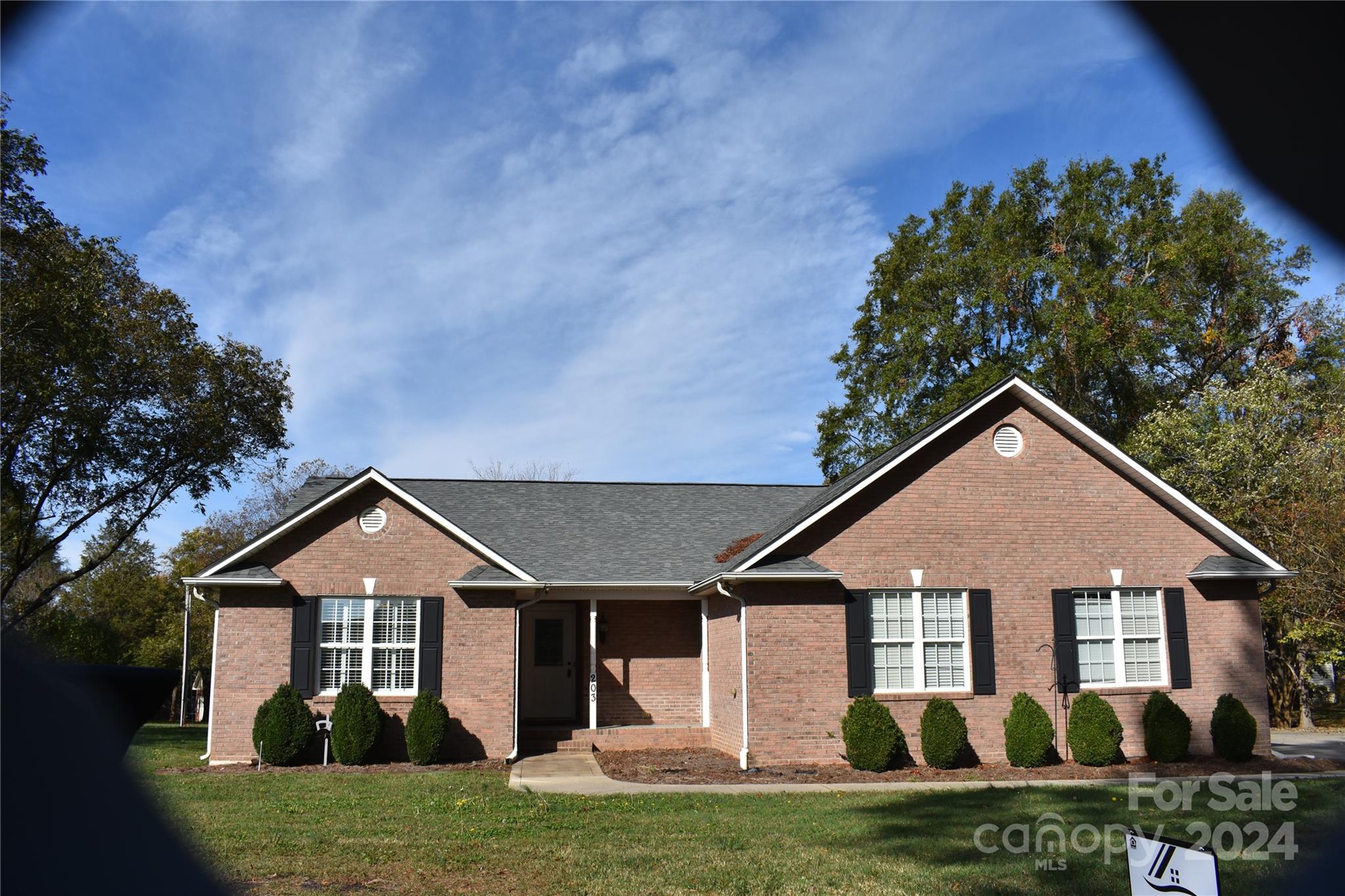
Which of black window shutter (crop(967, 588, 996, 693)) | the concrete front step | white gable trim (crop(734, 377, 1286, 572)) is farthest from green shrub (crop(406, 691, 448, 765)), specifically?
black window shutter (crop(967, 588, 996, 693))

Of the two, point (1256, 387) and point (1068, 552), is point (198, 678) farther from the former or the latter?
point (1256, 387)

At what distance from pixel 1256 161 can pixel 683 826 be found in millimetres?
11336

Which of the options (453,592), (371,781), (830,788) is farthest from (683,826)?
(453,592)

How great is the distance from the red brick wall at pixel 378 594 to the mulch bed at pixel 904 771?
248 centimetres

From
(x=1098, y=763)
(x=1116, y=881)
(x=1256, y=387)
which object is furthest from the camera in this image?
(x=1256, y=387)

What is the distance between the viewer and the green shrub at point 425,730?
1678 cm

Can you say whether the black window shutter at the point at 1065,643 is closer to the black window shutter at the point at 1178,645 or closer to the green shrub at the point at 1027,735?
the green shrub at the point at 1027,735

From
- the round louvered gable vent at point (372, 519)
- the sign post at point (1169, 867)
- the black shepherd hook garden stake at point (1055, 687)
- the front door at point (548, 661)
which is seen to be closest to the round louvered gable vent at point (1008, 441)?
the black shepherd hook garden stake at point (1055, 687)

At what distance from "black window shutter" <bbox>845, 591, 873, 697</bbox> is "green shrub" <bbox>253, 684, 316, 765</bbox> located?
365 inches

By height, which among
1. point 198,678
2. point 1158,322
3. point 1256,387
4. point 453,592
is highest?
point 1158,322

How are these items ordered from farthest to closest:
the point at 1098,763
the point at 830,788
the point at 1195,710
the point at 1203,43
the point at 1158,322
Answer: the point at 1158,322 → the point at 1195,710 → the point at 1098,763 → the point at 830,788 → the point at 1203,43

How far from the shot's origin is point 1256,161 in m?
0.78

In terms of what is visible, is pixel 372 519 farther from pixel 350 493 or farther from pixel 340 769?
pixel 340 769

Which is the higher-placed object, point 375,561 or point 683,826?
point 375,561
